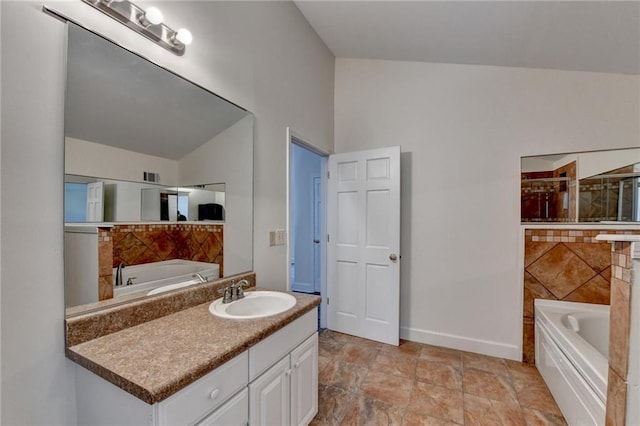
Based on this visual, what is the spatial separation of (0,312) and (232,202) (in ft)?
3.70

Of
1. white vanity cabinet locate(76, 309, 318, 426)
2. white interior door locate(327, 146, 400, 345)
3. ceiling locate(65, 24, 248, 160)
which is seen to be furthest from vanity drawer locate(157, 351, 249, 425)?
white interior door locate(327, 146, 400, 345)

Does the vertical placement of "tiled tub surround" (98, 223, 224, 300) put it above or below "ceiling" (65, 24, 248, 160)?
below

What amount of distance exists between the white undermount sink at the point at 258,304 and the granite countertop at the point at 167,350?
17cm

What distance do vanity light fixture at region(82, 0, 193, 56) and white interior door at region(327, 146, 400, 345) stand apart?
1917 millimetres

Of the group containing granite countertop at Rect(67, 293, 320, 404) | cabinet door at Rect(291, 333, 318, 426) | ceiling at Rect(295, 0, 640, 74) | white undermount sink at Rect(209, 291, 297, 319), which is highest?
ceiling at Rect(295, 0, 640, 74)

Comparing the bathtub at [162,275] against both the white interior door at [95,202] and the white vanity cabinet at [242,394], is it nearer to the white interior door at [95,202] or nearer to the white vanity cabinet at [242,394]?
the white interior door at [95,202]

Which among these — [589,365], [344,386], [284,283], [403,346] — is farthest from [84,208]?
[403,346]

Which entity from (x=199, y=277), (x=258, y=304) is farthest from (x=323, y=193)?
(x=199, y=277)

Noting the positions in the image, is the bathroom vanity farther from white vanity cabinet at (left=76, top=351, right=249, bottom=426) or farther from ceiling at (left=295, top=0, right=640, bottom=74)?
ceiling at (left=295, top=0, right=640, bottom=74)

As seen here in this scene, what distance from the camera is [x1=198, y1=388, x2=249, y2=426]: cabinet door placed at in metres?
1.02

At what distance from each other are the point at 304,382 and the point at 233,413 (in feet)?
1.92

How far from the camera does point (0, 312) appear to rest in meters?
0.90

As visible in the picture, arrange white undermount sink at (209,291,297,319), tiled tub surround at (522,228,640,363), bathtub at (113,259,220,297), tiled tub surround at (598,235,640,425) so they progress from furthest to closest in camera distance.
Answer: tiled tub surround at (522,228,640,363)
white undermount sink at (209,291,297,319)
bathtub at (113,259,220,297)
tiled tub surround at (598,235,640,425)

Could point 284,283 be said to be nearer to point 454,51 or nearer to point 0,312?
point 0,312
